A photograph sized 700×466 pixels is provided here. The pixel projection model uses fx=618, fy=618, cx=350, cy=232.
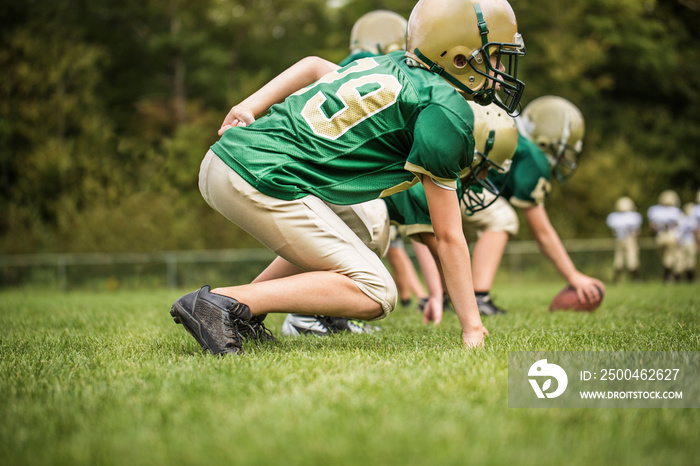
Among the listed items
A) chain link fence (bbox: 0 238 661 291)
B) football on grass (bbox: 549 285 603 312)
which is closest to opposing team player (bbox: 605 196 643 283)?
chain link fence (bbox: 0 238 661 291)

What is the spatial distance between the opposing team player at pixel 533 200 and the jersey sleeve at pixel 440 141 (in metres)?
2.07

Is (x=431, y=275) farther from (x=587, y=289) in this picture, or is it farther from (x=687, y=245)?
(x=687, y=245)

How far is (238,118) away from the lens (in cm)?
290

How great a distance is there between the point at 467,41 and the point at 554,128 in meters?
2.80

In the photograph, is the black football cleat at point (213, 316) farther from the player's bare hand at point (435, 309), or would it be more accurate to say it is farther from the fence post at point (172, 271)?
the fence post at point (172, 271)

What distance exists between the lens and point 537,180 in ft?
15.7

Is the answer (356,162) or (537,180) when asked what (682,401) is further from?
(537,180)

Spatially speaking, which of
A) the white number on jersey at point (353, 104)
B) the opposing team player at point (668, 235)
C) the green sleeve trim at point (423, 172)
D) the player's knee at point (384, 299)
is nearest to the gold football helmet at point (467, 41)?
the white number on jersey at point (353, 104)

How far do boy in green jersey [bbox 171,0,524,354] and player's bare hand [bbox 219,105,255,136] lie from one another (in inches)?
3.4

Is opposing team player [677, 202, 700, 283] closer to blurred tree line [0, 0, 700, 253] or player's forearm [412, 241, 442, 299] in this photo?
blurred tree line [0, 0, 700, 253]

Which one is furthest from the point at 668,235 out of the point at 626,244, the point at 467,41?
the point at 467,41

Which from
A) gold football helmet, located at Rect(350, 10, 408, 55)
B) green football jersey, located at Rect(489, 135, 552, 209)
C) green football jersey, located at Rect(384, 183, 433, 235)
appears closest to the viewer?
green football jersey, located at Rect(384, 183, 433, 235)

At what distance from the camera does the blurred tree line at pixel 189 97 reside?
57.9 ft

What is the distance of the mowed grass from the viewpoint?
1.42m
